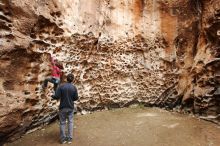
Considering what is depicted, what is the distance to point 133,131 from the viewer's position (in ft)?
29.7

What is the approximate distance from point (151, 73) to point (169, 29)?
5.14 feet

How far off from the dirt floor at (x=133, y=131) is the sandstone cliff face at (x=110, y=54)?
1.32 feet

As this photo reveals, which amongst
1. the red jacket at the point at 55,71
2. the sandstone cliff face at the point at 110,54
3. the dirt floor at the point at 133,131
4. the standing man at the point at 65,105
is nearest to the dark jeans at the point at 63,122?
the standing man at the point at 65,105

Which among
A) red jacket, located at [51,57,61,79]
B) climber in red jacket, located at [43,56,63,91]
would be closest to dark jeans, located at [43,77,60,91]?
climber in red jacket, located at [43,56,63,91]

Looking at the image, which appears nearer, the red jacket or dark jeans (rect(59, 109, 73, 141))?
dark jeans (rect(59, 109, 73, 141))

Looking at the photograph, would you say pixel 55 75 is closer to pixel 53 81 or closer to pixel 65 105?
pixel 53 81

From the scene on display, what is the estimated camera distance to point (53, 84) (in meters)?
9.11

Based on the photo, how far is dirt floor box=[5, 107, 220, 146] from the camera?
8.27 m

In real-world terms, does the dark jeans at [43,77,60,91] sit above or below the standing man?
above

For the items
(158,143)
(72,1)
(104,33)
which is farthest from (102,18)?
(158,143)

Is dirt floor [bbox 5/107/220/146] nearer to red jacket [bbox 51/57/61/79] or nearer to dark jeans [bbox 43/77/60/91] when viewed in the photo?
dark jeans [bbox 43/77/60/91]

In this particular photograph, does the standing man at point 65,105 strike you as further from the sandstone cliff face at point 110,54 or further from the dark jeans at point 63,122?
the sandstone cliff face at point 110,54

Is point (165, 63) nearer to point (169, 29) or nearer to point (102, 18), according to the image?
point (169, 29)

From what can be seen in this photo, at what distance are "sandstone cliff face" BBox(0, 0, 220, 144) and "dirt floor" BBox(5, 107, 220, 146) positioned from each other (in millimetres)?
401
